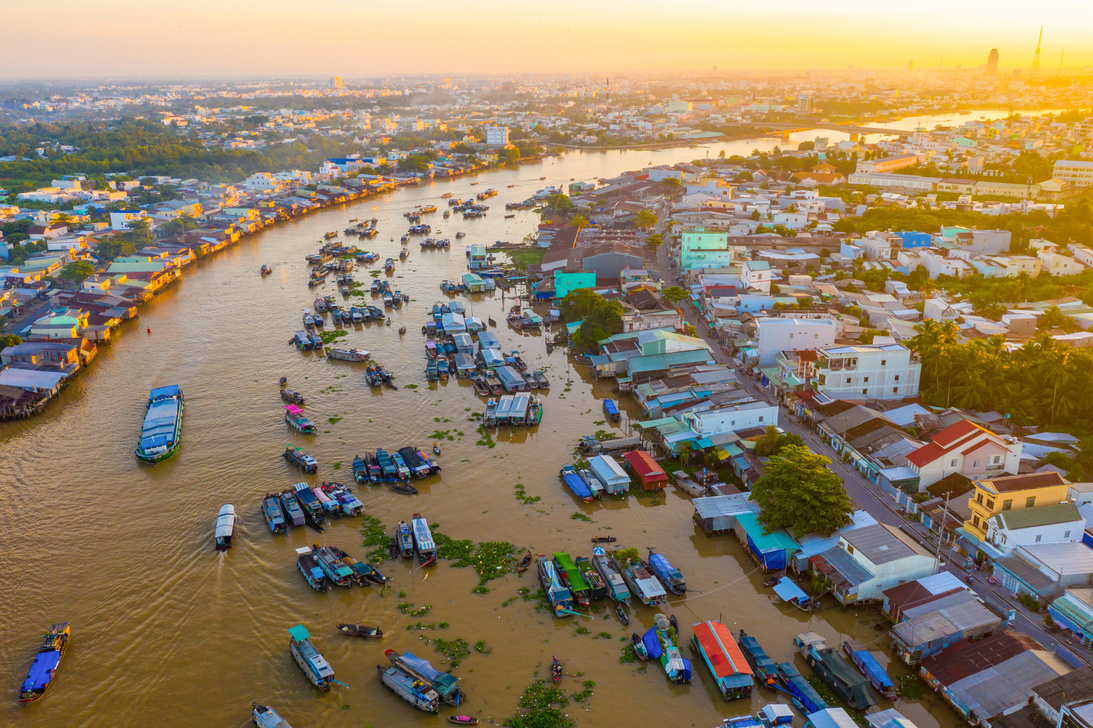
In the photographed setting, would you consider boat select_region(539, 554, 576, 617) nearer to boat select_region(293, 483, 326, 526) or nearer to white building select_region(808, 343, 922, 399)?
boat select_region(293, 483, 326, 526)

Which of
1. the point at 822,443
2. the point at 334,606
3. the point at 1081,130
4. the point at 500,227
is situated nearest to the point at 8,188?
the point at 500,227

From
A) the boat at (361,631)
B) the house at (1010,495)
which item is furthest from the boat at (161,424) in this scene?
the house at (1010,495)

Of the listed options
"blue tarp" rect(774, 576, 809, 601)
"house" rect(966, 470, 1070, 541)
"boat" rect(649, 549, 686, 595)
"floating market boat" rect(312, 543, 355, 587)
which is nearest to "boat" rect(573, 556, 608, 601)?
"boat" rect(649, 549, 686, 595)

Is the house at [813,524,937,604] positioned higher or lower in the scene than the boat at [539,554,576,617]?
higher

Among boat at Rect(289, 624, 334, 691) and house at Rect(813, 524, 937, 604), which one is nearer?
boat at Rect(289, 624, 334, 691)

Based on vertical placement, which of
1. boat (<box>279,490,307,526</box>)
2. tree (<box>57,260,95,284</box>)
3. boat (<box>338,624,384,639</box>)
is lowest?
boat (<box>338,624,384,639</box>)
